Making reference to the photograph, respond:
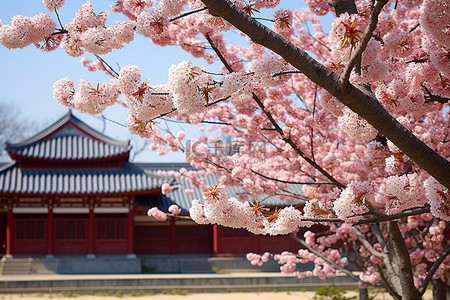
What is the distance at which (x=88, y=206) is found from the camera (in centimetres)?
2394

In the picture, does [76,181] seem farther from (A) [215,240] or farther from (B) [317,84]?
(B) [317,84]

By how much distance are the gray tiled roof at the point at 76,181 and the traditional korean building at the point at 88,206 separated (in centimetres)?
4

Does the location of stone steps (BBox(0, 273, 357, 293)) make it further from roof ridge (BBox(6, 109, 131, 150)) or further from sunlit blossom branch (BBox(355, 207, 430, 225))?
sunlit blossom branch (BBox(355, 207, 430, 225))

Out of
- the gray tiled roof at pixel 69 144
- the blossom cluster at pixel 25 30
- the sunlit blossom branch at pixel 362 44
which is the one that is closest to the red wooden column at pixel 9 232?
the gray tiled roof at pixel 69 144

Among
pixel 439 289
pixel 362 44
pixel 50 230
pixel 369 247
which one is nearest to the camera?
pixel 362 44

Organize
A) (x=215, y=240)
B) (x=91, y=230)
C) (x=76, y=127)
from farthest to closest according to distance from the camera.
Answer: (x=76, y=127) → (x=215, y=240) → (x=91, y=230)

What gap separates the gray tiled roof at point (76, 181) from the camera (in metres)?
22.9

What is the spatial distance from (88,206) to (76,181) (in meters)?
1.16

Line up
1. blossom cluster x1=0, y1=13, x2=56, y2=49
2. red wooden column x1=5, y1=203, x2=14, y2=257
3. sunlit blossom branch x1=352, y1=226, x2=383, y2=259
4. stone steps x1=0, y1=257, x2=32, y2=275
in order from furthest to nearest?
red wooden column x1=5, y1=203, x2=14, y2=257 → stone steps x1=0, y1=257, x2=32, y2=275 → sunlit blossom branch x1=352, y1=226, x2=383, y2=259 → blossom cluster x1=0, y1=13, x2=56, y2=49

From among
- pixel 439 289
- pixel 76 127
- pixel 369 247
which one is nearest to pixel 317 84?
pixel 369 247

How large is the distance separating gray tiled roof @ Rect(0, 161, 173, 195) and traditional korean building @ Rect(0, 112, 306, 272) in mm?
37

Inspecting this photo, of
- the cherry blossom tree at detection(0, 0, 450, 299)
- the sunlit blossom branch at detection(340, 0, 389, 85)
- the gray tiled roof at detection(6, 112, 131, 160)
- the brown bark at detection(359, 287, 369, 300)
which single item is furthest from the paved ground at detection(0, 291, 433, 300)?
the sunlit blossom branch at detection(340, 0, 389, 85)

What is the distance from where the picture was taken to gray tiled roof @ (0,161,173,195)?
2292 centimetres

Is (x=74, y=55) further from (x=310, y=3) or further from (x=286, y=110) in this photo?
(x=286, y=110)
